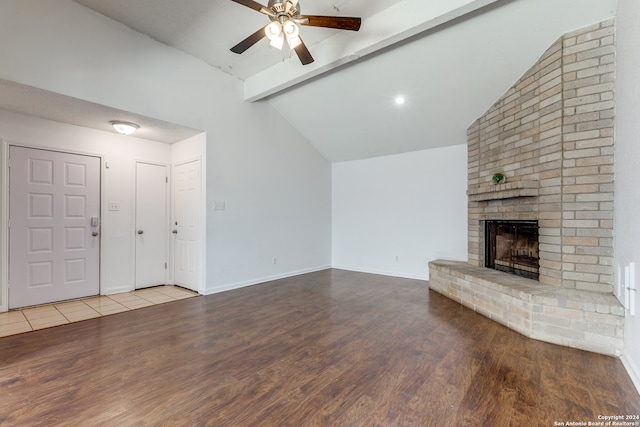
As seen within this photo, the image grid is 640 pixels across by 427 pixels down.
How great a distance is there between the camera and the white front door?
3.50 metres

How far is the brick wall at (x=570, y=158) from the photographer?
2.62 meters

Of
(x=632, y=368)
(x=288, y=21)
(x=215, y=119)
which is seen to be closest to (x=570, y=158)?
(x=632, y=368)

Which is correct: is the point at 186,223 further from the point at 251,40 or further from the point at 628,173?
the point at 628,173

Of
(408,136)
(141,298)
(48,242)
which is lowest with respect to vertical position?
(141,298)

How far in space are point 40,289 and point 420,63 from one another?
5.53 m

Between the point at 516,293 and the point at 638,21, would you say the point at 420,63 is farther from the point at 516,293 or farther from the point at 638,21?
the point at 516,293

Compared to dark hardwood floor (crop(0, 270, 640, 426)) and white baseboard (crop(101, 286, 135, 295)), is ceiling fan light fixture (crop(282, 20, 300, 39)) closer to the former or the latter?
dark hardwood floor (crop(0, 270, 640, 426))

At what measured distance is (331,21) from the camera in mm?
2510

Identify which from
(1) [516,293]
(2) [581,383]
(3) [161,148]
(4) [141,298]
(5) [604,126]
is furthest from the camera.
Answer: (3) [161,148]

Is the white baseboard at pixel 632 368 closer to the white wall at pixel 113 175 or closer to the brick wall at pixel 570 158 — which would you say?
the brick wall at pixel 570 158

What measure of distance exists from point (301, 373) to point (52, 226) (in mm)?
3845

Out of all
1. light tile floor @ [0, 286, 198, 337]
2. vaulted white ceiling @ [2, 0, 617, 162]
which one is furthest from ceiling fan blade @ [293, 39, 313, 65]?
light tile floor @ [0, 286, 198, 337]

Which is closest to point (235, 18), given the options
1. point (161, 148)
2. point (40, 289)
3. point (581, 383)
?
point (161, 148)

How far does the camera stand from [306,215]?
5.82 m
